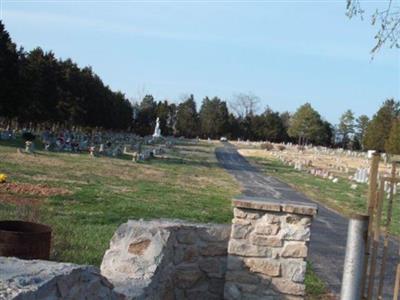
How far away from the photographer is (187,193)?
76.9 feet

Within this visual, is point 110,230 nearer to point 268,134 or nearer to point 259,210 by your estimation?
point 259,210

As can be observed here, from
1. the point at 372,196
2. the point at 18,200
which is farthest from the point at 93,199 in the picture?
the point at 372,196

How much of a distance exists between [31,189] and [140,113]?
10215 cm

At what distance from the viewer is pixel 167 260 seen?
6691 millimetres

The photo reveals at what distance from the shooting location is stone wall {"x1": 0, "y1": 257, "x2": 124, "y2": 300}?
3189 millimetres

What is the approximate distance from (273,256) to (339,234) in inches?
393

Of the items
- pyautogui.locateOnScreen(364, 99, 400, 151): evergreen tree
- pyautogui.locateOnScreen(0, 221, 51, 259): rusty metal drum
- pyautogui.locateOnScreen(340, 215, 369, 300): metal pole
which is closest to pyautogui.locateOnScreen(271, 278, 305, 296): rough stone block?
pyautogui.locateOnScreen(340, 215, 369, 300): metal pole

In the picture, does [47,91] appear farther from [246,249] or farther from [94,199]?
[246,249]

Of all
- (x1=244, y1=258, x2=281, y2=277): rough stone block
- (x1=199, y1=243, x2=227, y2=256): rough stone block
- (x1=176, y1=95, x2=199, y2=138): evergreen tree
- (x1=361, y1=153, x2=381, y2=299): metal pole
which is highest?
(x1=176, y1=95, x2=199, y2=138): evergreen tree

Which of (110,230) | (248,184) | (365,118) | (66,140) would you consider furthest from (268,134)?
(110,230)

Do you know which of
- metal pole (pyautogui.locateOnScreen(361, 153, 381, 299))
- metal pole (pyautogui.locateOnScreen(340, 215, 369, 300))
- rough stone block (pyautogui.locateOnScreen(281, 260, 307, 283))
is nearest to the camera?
metal pole (pyautogui.locateOnScreen(340, 215, 369, 300))

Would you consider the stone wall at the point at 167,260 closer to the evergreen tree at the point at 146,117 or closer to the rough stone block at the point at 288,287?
the rough stone block at the point at 288,287

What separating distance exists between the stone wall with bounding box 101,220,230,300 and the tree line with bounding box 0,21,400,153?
38825mm

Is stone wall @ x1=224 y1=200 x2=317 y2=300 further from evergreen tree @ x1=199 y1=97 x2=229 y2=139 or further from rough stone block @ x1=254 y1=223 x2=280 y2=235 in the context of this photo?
evergreen tree @ x1=199 y1=97 x2=229 y2=139
